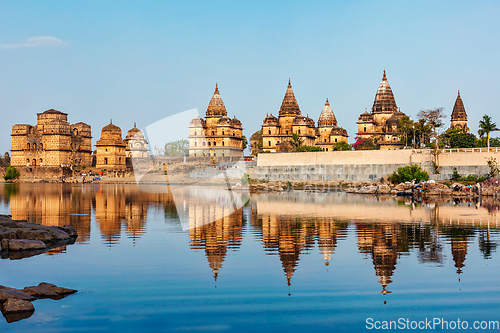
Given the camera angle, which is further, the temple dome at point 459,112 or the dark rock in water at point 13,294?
the temple dome at point 459,112

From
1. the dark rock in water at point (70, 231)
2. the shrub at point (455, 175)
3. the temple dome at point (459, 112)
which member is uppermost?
the temple dome at point (459, 112)

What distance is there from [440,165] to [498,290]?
135 feet

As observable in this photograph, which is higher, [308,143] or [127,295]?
[308,143]

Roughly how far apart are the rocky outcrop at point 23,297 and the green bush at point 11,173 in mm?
83815

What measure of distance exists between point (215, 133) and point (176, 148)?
16882 millimetres

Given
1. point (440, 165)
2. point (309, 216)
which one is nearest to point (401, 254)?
point (309, 216)

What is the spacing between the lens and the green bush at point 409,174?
45031 millimetres

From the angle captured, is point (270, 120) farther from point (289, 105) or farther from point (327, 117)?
point (327, 117)

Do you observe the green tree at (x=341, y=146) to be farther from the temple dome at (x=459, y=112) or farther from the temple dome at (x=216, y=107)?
the temple dome at (x=459, y=112)

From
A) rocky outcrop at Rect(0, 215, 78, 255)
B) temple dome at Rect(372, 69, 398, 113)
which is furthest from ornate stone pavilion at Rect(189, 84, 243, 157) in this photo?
rocky outcrop at Rect(0, 215, 78, 255)

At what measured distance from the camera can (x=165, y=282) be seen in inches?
401

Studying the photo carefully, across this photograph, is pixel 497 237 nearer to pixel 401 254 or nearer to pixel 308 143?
pixel 401 254

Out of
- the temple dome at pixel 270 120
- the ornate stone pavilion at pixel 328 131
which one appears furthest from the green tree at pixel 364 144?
the temple dome at pixel 270 120

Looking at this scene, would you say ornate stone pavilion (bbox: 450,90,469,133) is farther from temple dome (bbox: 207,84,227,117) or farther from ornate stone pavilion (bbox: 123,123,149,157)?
ornate stone pavilion (bbox: 123,123,149,157)
